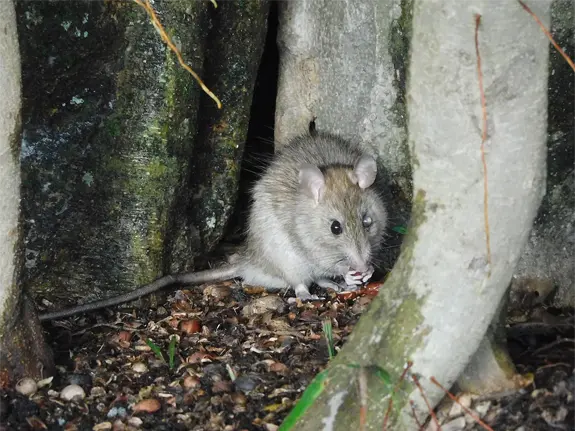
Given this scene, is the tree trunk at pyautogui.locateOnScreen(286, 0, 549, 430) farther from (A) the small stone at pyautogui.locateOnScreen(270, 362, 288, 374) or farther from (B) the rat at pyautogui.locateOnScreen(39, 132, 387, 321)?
(B) the rat at pyautogui.locateOnScreen(39, 132, 387, 321)

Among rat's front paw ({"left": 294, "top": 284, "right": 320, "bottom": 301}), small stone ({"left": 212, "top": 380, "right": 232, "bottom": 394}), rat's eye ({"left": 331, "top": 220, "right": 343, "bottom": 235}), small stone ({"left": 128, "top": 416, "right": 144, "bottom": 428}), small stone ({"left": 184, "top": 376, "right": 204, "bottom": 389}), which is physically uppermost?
rat's eye ({"left": 331, "top": 220, "right": 343, "bottom": 235})

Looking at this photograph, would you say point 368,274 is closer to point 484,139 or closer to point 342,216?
point 342,216

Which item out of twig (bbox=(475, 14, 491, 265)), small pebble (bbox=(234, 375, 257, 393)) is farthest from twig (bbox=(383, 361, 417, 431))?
small pebble (bbox=(234, 375, 257, 393))

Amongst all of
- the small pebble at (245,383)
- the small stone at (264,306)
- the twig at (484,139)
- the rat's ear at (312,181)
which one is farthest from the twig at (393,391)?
A: the rat's ear at (312,181)

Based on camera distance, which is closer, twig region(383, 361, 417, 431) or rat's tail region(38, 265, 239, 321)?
twig region(383, 361, 417, 431)

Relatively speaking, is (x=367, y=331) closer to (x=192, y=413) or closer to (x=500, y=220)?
(x=500, y=220)

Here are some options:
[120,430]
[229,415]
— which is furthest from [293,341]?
[120,430]

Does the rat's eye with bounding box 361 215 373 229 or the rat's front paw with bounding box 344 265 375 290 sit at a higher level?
the rat's eye with bounding box 361 215 373 229
